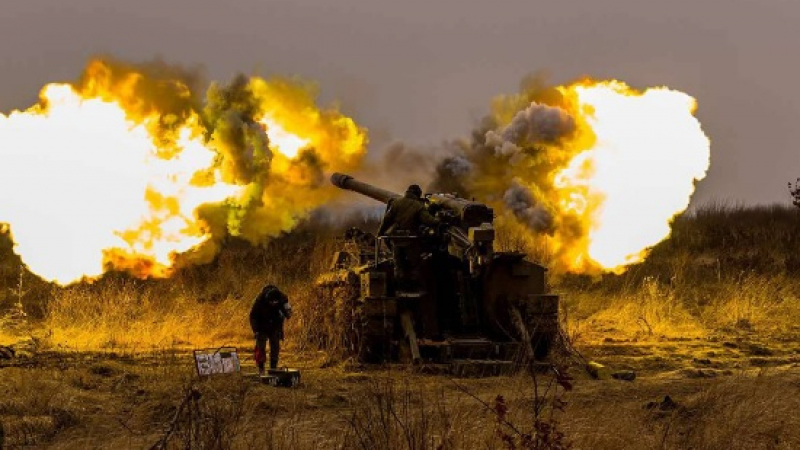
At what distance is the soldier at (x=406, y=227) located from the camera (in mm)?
15445

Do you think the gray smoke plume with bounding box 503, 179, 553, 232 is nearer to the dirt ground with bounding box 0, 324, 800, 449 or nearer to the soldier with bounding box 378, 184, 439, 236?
the dirt ground with bounding box 0, 324, 800, 449

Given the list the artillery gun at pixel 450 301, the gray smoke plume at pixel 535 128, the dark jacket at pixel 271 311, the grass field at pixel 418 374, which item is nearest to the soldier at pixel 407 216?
the artillery gun at pixel 450 301

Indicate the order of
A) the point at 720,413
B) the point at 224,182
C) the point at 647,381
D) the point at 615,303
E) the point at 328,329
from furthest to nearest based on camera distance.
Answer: the point at 615,303, the point at 224,182, the point at 328,329, the point at 647,381, the point at 720,413

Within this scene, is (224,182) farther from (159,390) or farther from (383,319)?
(159,390)

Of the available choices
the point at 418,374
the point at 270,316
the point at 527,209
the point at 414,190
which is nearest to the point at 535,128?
the point at 527,209

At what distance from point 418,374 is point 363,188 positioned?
6.02 metres

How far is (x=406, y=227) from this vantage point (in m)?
15.6

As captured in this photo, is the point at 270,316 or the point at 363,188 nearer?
the point at 270,316

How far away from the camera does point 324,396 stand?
11.7m

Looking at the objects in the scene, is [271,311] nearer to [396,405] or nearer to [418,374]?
[418,374]

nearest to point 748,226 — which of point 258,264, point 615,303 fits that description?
point 615,303

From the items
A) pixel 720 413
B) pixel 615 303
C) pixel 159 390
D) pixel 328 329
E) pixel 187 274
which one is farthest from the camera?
pixel 187 274

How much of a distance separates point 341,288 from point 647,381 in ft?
18.8

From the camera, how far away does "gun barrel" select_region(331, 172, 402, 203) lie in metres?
17.5
